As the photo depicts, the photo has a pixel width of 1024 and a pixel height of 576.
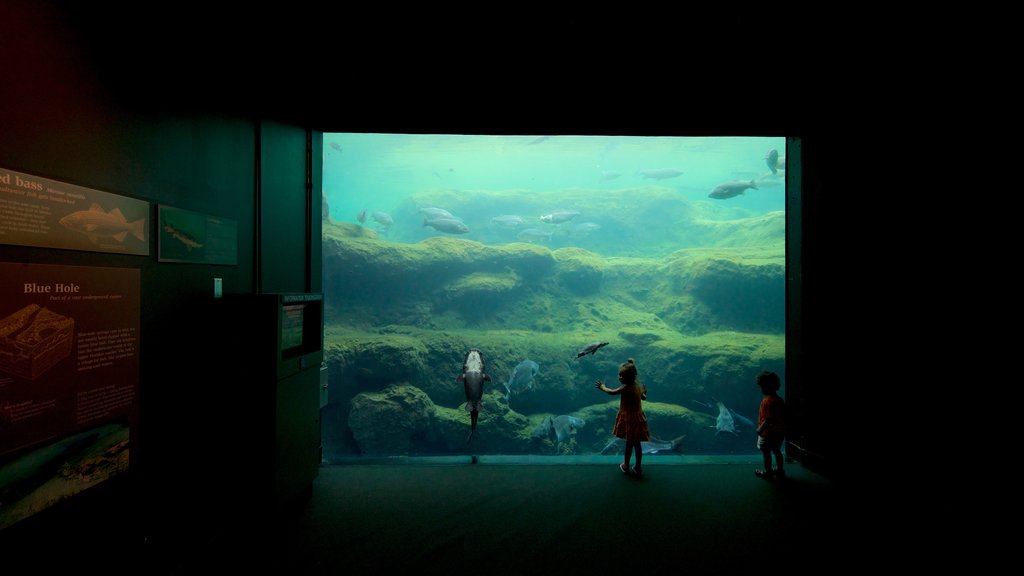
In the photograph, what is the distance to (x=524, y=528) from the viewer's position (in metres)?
2.96

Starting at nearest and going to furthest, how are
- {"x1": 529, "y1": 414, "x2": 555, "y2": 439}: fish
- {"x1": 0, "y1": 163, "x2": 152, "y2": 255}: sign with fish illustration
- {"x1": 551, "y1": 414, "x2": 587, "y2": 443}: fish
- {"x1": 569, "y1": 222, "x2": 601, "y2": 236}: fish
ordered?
{"x1": 0, "y1": 163, "x2": 152, "y2": 255}: sign with fish illustration
{"x1": 551, "y1": 414, "x2": 587, "y2": 443}: fish
{"x1": 529, "y1": 414, "x2": 555, "y2": 439}: fish
{"x1": 569, "y1": 222, "x2": 601, "y2": 236}: fish

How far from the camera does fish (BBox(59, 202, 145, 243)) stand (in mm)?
2021

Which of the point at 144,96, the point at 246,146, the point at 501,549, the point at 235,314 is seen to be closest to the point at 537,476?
the point at 501,549

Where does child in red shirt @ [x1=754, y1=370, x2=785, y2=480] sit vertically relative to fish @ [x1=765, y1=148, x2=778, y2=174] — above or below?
below

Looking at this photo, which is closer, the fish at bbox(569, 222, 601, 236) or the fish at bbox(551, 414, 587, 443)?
the fish at bbox(551, 414, 587, 443)

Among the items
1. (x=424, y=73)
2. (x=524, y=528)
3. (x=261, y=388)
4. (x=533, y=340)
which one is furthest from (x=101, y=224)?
(x=533, y=340)

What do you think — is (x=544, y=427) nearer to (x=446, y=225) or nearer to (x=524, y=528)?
(x=524, y=528)

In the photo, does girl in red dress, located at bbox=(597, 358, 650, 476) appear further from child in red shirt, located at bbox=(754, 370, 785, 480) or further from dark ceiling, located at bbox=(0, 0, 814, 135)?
dark ceiling, located at bbox=(0, 0, 814, 135)

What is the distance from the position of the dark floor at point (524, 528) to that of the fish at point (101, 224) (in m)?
1.57

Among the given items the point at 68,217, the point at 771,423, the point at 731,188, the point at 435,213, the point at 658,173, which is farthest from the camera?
the point at 658,173

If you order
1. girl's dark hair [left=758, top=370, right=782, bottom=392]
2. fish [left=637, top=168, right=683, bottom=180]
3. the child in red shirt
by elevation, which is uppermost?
fish [left=637, top=168, right=683, bottom=180]

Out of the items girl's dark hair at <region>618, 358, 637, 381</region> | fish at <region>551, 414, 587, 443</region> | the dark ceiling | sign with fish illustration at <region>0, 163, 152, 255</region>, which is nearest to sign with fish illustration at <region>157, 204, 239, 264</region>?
sign with fish illustration at <region>0, 163, 152, 255</region>

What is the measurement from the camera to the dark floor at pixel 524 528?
8.25ft

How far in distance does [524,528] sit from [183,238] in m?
3.26
